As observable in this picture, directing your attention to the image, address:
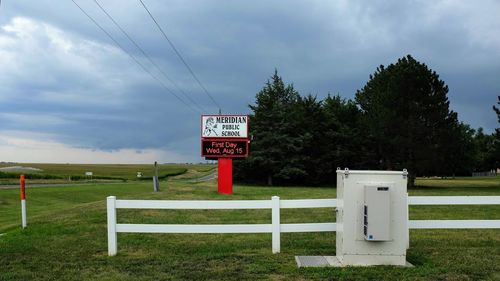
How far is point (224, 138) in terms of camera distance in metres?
32.2

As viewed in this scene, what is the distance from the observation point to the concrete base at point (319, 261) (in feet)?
27.4

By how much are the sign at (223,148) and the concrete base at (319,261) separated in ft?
76.4

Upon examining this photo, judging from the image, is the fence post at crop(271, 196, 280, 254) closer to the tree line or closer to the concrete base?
the concrete base

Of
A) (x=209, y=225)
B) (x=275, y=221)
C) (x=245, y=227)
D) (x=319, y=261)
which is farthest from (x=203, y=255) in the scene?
(x=319, y=261)

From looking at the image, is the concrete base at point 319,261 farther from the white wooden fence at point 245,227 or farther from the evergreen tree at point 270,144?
the evergreen tree at point 270,144

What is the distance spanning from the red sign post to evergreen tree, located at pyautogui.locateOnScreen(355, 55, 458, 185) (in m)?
23.2

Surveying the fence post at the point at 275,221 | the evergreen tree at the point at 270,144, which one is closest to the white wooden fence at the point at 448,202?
the fence post at the point at 275,221

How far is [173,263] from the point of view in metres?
8.78

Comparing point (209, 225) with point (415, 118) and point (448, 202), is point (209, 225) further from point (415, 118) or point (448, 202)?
point (415, 118)

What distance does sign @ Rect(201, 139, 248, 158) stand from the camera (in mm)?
32188

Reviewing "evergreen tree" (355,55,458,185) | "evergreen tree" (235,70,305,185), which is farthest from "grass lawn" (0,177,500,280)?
"evergreen tree" (235,70,305,185)

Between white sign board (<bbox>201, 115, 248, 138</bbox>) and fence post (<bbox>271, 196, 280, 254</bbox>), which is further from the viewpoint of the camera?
white sign board (<bbox>201, 115, 248, 138</bbox>)

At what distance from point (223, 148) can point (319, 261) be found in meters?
23.8

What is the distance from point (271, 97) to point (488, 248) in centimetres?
5811
